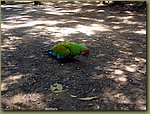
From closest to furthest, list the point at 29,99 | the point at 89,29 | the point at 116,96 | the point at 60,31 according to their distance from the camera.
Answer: the point at 29,99
the point at 116,96
the point at 60,31
the point at 89,29

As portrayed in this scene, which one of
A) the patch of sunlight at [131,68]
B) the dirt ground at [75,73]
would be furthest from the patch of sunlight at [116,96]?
the patch of sunlight at [131,68]

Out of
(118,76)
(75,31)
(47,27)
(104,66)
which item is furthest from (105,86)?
(47,27)

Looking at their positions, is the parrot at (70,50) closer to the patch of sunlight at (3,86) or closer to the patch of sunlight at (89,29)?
the patch of sunlight at (3,86)

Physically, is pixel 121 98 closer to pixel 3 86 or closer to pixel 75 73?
pixel 75 73

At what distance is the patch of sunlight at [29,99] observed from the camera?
3498 millimetres

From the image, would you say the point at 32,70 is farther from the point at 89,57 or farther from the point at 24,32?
the point at 24,32

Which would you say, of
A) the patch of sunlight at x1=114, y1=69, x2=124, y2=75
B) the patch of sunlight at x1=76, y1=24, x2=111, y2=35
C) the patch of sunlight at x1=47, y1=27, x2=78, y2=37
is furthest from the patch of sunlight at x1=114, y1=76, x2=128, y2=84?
the patch of sunlight at x1=76, y1=24, x2=111, y2=35

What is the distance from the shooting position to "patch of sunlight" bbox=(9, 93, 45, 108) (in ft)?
11.5

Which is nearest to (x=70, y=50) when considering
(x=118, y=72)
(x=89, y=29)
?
(x=118, y=72)

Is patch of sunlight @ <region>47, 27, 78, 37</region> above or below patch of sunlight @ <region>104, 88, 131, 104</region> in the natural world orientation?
above

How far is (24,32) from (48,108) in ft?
14.1

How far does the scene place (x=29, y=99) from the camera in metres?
3.63

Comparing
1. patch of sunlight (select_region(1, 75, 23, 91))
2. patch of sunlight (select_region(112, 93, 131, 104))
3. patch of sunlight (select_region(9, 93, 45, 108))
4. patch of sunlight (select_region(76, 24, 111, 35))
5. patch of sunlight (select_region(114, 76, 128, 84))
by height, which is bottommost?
patch of sunlight (select_region(112, 93, 131, 104))

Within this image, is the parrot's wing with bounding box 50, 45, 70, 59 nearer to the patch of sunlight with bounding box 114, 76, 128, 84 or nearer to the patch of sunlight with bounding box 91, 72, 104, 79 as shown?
the patch of sunlight with bounding box 91, 72, 104, 79
